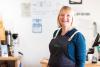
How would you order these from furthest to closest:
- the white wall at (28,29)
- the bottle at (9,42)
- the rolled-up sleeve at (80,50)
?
1. the white wall at (28,29)
2. the bottle at (9,42)
3. the rolled-up sleeve at (80,50)

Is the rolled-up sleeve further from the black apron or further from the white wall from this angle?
the white wall

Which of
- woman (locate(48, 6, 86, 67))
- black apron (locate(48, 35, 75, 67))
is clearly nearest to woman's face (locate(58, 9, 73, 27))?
woman (locate(48, 6, 86, 67))

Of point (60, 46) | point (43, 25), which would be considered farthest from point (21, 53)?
point (60, 46)

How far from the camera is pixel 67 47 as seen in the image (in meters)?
1.86

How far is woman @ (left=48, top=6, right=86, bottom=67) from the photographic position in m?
1.84

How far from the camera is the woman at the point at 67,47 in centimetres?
184

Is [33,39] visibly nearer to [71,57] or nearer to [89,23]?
[89,23]

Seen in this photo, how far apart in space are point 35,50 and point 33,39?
0.16 m

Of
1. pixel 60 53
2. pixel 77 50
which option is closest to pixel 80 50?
pixel 77 50

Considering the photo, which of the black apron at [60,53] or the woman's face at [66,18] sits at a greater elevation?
the woman's face at [66,18]

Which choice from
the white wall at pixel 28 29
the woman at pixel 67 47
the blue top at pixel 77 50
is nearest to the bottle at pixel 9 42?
the white wall at pixel 28 29

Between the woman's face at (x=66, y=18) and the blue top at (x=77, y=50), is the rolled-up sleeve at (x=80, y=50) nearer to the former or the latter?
the blue top at (x=77, y=50)

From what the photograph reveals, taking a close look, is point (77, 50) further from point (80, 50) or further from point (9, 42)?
point (9, 42)

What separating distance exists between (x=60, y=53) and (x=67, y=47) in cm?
8
